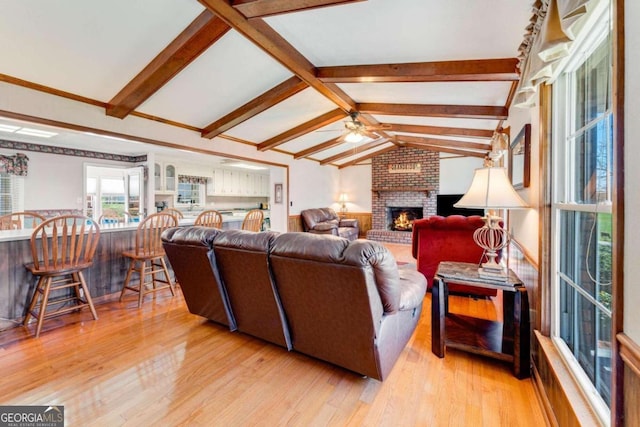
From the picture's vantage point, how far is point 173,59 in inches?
99.7

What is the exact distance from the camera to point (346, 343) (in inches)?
67.3

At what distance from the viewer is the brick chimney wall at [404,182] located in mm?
7576

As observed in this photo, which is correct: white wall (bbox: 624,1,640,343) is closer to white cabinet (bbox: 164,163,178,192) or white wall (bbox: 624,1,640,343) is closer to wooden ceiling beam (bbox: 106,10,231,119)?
wooden ceiling beam (bbox: 106,10,231,119)

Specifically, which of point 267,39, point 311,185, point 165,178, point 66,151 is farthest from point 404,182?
point 66,151

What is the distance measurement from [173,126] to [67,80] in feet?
4.37

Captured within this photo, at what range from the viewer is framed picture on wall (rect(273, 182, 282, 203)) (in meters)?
6.61

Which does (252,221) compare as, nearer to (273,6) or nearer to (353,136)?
(353,136)

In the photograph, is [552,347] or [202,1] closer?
[552,347]

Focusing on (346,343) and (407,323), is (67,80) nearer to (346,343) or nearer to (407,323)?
(346,343)

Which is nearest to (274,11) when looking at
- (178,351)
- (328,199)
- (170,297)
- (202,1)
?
(202,1)

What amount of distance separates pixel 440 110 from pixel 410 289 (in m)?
2.92

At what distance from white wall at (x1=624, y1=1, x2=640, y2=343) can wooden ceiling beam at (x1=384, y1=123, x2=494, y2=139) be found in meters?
4.40

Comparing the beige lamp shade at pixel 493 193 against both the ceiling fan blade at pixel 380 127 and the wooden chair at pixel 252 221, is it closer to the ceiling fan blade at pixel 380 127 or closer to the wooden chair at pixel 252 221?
the wooden chair at pixel 252 221

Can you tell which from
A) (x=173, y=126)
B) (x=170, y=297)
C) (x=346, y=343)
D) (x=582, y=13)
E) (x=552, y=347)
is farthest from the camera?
(x=173, y=126)
